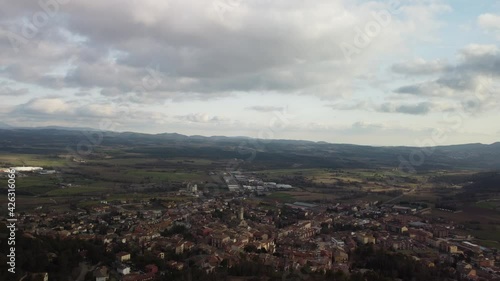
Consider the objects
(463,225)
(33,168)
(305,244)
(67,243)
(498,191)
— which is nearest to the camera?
(67,243)

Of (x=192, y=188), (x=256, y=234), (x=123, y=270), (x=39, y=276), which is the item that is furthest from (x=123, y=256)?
(x=192, y=188)

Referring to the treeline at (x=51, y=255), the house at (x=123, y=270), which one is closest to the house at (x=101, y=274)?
the house at (x=123, y=270)

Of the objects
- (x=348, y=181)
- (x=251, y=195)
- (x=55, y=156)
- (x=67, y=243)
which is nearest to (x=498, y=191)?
(x=348, y=181)

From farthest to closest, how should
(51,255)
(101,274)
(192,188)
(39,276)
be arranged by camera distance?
(192,188) → (51,255) → (101,274) → (39,276)

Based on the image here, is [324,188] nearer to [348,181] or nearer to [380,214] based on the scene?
[348,181]

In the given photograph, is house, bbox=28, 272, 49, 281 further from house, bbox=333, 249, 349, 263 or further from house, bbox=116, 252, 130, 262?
house, bbox=333, 249, 349, 263

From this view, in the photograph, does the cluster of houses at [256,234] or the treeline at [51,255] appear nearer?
the treeline at [51,255]

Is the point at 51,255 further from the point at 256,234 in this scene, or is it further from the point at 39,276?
the point at 256,234

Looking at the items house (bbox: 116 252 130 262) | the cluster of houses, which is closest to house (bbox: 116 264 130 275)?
the cluster of houses

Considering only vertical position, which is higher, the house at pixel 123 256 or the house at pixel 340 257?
the house at pixel 123 256

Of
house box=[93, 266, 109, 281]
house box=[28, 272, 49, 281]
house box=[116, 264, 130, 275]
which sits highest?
house box=[28, 272, 49, 281]

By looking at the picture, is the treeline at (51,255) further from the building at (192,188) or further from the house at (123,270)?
the building at (192,188)
